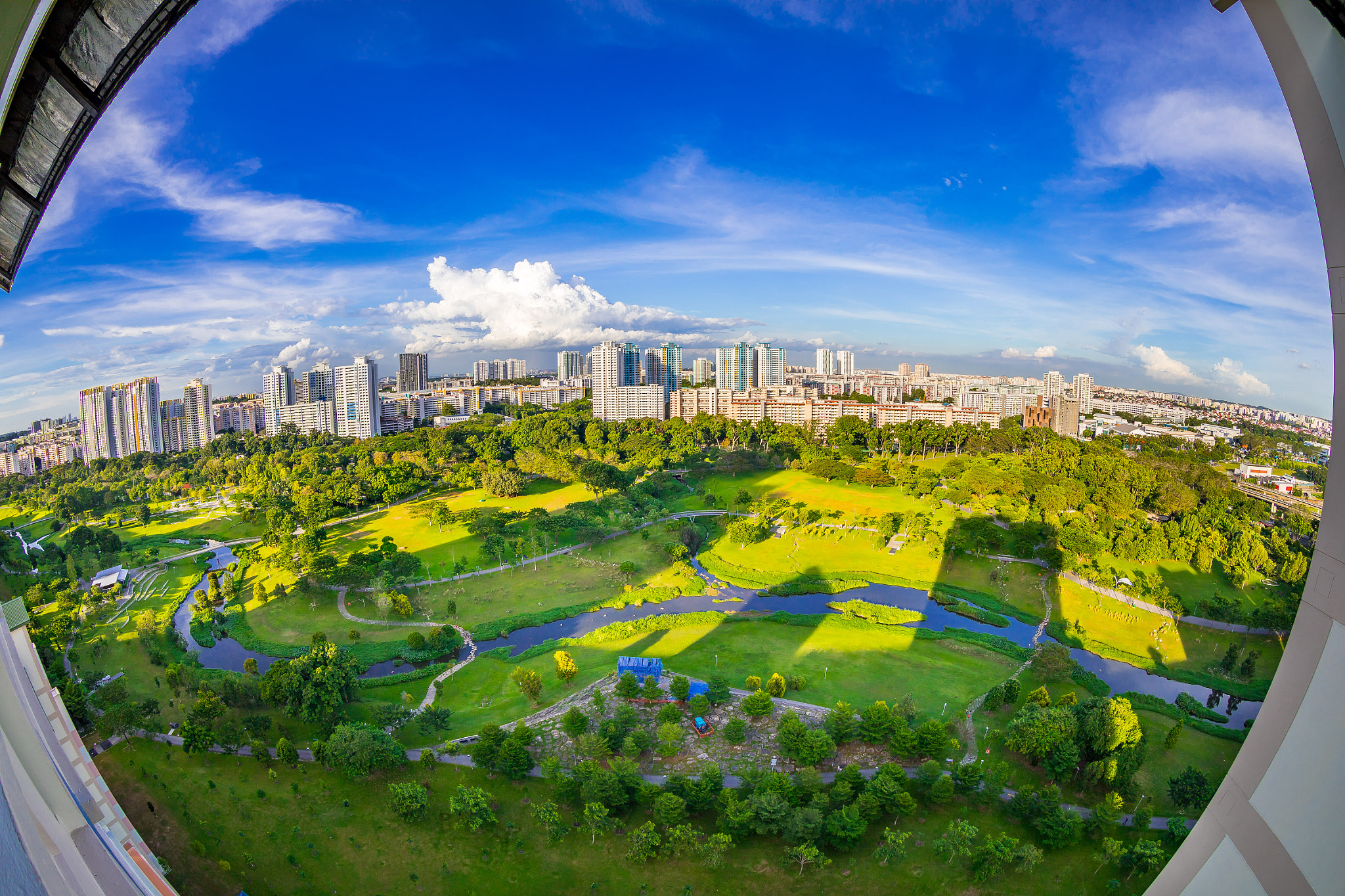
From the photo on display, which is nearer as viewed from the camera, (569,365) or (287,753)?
(287,753)

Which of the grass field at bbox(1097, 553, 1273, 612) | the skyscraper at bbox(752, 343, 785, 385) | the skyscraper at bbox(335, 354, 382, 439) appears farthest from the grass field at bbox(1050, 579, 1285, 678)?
the skyscraper at bbox(752, 343, 785, 385)

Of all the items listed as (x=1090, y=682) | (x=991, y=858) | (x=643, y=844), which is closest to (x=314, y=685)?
(x=643, y=844)

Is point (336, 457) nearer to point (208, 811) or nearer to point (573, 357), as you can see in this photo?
point (208, 811)

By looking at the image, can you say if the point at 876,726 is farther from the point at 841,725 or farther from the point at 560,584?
the point at 560,584

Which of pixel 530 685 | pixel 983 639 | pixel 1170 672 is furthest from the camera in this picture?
pixel 983 639

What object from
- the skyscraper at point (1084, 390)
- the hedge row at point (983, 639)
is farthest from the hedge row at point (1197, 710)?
the skyscraper at point (1084, 390)

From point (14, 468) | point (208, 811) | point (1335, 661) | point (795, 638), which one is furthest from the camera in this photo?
point (14, 468)

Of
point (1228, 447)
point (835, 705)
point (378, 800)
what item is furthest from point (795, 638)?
point (1228, 447)
